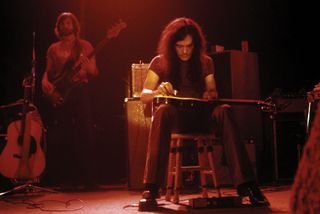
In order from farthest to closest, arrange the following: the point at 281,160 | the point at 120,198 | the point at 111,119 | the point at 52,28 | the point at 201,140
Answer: the point at 52,28 → the point at 111,119 → the point at 281,160 → the point at 120,198 → the point at 201,140

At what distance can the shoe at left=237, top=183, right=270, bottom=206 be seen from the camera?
309 centimetres

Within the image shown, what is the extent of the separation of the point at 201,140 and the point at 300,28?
3.86m

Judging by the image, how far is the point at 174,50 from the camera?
11.8 feet

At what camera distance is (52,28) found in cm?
633

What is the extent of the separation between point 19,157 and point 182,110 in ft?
6.47

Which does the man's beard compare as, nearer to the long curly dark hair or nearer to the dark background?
the dark background

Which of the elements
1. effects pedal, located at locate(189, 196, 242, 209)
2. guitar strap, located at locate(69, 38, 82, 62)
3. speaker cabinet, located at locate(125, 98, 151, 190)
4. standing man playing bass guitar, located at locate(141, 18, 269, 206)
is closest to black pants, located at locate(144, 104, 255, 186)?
standing man playing bass guitar, located at locate(141, 18, 269, 206)

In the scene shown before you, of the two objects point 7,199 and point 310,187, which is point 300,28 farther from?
point 310,187

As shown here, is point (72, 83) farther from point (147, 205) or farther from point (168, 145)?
point (147, 205)

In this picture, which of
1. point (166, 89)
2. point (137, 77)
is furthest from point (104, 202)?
point (137, 77)

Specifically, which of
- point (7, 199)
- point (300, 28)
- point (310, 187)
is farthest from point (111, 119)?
point (310, 187)

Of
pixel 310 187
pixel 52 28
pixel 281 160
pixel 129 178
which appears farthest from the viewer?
pixel 52 28

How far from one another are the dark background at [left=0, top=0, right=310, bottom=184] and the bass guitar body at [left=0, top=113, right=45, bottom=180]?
1.29 meters

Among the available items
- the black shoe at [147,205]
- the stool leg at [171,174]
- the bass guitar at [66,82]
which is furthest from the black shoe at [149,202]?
the bass guitar at [66,82]
